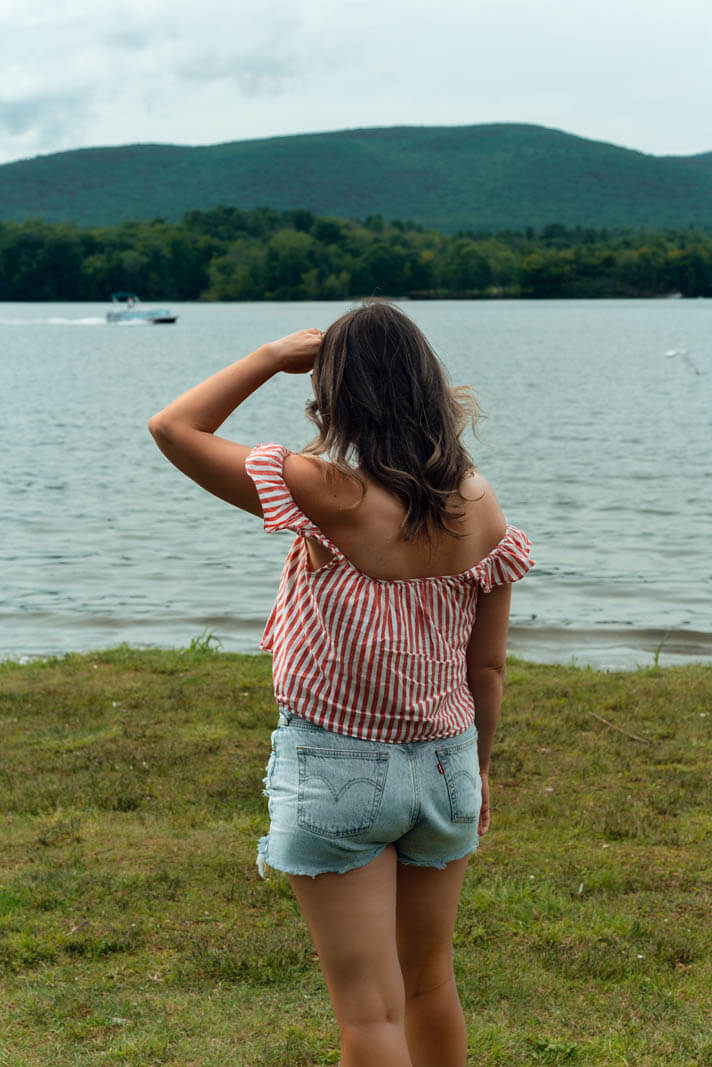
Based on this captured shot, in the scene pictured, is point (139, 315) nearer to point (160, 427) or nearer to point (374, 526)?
point (160, 427)

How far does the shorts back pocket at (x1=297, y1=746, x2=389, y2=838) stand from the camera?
266cm

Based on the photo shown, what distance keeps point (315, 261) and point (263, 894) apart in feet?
465

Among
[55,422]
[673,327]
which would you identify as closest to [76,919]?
[55,422]

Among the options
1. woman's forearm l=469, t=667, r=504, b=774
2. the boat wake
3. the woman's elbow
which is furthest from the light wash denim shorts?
→ the boat wake

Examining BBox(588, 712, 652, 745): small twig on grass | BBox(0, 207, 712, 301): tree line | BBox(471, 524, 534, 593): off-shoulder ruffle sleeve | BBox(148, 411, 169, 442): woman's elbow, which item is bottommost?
BBox(588, 712, 652, 745): small twig on grass

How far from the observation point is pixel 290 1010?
415cm

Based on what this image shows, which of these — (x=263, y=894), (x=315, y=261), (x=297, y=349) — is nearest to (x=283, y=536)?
(x=263, y=894)

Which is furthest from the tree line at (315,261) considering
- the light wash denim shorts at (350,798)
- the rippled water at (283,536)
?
the light wash denim shorts at (350,798)

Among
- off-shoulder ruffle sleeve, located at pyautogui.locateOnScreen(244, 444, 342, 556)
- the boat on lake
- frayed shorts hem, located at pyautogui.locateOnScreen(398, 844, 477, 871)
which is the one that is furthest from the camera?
the boat on lake

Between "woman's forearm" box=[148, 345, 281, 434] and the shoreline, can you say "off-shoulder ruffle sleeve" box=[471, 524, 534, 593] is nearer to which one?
"woman's forearm" box=[148, 345, 281, 434]

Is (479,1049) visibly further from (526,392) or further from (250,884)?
(526,392)

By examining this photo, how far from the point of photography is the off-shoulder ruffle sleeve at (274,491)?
2.61 m

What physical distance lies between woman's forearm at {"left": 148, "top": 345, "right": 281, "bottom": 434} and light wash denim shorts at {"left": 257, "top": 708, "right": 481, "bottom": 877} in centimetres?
69

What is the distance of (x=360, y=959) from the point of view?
2660mm
